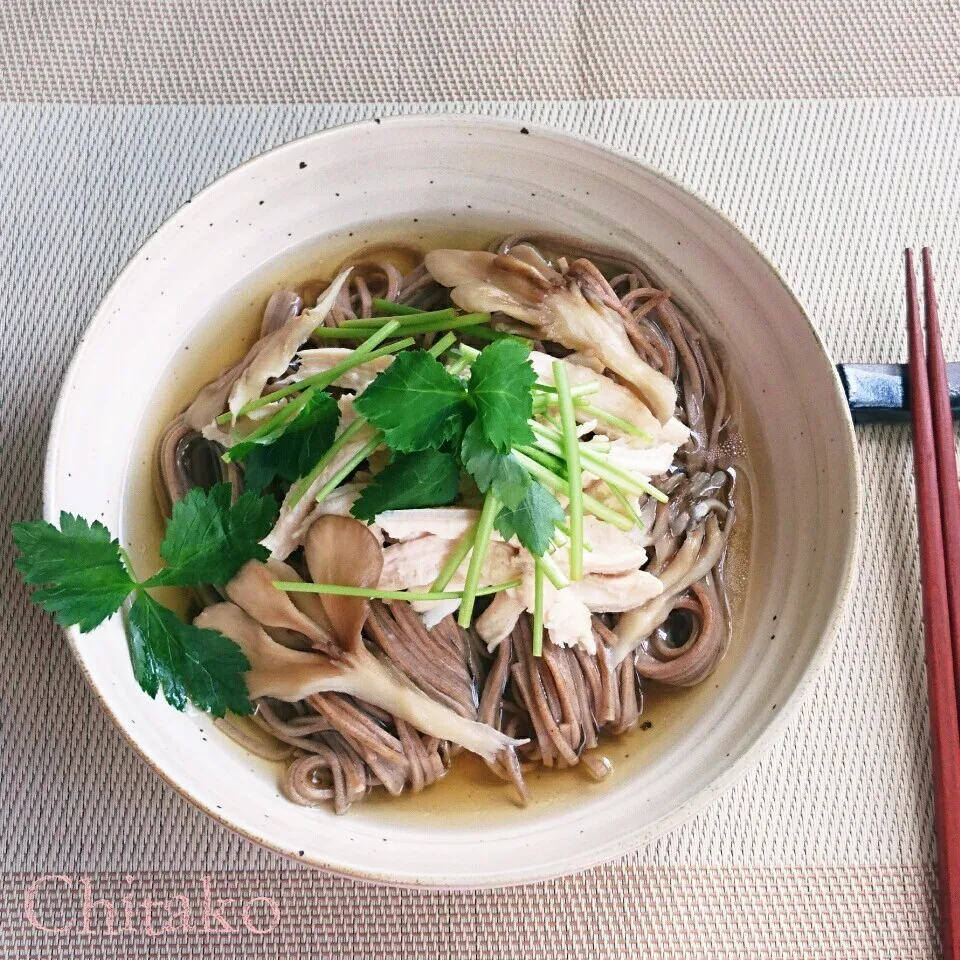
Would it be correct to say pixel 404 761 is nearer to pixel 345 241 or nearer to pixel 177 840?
pixel 177 840

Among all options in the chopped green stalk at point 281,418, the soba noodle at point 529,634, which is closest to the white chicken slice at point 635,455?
the soba noodle at point 529,634

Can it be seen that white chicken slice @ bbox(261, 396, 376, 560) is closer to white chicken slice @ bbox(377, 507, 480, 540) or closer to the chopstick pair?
white chicken slice @ bbox(377, 507, 480, 540)

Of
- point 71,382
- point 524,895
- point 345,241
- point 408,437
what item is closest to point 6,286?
point 71,382

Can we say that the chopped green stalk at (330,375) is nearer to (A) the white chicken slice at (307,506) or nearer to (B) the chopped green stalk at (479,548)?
(A) the white chicken slice at (307,506)

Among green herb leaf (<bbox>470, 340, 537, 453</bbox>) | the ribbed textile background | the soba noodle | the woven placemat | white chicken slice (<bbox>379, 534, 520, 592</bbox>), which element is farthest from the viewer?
the ribbed textile background

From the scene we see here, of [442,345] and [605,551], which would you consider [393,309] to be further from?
[605,551]

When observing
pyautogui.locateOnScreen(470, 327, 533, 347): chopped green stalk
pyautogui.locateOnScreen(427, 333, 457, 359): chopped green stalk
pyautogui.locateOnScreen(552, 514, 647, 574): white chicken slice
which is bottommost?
pyautogui.locateOnScreen(552, 514, 647, 574): white chicken slice

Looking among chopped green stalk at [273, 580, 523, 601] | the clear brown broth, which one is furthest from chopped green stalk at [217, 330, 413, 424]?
chopped green stalk at [273, 580, 523, 601]
